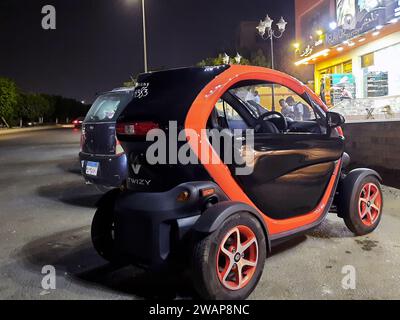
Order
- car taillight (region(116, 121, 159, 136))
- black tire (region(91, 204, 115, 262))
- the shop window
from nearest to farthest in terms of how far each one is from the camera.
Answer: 1. car taillight (region(116, 121, 159, 136))
2. black tire (region(91, 204, 115, 262))
3. the shop window

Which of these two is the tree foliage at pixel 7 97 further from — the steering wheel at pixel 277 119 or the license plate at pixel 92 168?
the steering wheel at pixel 277 119

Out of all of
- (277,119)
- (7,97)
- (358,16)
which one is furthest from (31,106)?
(277,119)

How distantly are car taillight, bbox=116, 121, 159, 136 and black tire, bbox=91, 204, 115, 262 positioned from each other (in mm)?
Result: 801

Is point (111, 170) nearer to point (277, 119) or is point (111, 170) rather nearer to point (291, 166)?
point (277, 119)

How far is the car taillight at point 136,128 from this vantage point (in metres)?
3.55

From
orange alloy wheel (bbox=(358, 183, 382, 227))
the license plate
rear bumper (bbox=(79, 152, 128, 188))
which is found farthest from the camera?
the license plate

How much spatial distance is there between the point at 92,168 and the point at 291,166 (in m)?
3.67

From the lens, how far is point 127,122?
3.76 m

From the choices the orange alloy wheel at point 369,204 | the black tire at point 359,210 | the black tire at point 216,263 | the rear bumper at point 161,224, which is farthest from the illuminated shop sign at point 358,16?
the rear bumper at point 161,224

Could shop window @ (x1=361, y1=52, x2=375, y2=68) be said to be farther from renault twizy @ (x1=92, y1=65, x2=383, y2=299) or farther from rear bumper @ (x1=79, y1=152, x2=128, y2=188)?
renault twizy @ (x1=92, y1=65, x2=383, y2=299)

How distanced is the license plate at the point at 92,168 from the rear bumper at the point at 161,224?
328cm

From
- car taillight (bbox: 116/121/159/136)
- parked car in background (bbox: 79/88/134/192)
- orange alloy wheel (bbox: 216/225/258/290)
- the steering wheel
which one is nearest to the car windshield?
parked car in background (bbox: 79/88/134/192)

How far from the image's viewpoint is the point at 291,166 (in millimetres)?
4020

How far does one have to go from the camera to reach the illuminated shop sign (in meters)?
16.2
